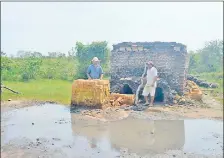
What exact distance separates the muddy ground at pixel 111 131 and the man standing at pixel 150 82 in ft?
1.93

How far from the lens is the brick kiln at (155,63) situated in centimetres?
1252

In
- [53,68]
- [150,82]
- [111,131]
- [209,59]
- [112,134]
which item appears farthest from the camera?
[209,59]

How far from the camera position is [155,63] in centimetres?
1305

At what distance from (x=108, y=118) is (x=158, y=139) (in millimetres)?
2413

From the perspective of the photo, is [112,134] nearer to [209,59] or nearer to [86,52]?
[86,52]

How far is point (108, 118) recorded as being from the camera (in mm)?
9305

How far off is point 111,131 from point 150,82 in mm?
4055

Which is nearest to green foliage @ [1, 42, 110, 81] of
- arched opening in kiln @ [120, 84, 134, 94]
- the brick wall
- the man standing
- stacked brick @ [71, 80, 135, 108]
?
the brick wall

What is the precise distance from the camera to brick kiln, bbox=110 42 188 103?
493 inches

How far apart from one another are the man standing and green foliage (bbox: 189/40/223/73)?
69.2 ft

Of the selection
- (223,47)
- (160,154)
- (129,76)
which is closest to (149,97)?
(129,76)

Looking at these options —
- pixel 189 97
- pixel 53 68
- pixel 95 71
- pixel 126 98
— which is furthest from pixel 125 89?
pixel 53 68

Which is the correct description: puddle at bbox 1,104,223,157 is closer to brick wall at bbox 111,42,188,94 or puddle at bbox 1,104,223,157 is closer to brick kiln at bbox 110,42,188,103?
brick kiln at bbox 110,42,188,103

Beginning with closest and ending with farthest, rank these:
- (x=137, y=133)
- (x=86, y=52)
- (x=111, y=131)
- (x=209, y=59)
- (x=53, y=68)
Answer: (x=137, y=133) → (x=111, y=131) → (x=86, y=52) → (x=53, y=68) → (x=209, y=59)
